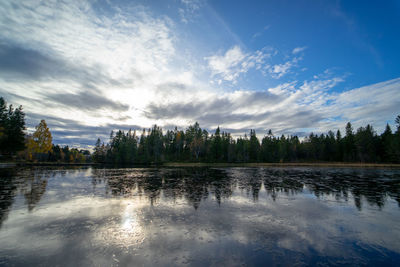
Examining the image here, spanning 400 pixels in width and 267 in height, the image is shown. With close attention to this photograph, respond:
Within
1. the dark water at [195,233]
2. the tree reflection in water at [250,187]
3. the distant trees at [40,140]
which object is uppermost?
the distant trees at [40,140]

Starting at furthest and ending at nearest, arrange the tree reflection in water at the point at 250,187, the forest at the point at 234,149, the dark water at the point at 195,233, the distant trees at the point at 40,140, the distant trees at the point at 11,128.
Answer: the forest at the point at 234,149
the distant trees at the point at 40,140
the distant trees at the point at 11,128
the tree reflection in water at the point at 250,187
the dark water at the point at 195,233

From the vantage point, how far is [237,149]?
10819 centimetres

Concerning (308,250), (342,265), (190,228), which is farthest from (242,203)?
(342,265)

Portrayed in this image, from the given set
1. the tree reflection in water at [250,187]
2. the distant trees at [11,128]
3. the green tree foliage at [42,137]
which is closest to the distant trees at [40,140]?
the green tree foliage at [42,137]

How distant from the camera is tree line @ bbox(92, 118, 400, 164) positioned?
86369 mm

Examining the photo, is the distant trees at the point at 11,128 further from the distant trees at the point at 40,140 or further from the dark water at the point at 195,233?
the dark water at the point at 195,233

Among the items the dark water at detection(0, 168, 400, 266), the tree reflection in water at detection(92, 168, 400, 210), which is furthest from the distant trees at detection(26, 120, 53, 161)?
the dark water at detection(0, 168, 400, 266)

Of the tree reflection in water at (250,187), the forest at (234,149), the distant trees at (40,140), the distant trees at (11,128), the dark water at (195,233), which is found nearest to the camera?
the dark water at (195,233)

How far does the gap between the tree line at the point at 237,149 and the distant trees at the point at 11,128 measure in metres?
47.9

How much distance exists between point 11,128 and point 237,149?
96.4 metres

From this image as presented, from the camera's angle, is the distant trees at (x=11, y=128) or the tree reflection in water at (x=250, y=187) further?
the distant trees at (x=11, y=128)

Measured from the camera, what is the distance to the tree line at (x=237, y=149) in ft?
283

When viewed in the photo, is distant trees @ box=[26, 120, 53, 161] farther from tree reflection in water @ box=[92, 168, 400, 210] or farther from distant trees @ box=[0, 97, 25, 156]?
tree reflection in water @ box=[92, 168, 400, 210]

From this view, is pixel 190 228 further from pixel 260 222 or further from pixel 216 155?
pixel 216 155
